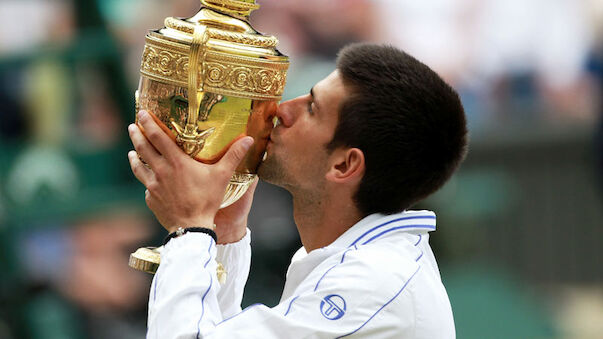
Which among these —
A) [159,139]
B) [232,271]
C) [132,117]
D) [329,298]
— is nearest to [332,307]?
[329,298]

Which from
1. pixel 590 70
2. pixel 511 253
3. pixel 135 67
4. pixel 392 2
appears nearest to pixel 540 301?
pixel 511 253

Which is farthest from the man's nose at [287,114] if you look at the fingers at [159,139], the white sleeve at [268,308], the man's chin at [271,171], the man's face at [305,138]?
Result: the white sleeve at [268,308]

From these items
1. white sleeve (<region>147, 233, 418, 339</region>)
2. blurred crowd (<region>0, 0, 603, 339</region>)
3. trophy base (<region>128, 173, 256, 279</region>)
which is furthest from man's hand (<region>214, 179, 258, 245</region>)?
blurred crowd (<region>0, 0, 603, 339</region>)

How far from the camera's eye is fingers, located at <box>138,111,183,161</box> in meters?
2.47

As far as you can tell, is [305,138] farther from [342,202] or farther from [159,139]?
[159,139]

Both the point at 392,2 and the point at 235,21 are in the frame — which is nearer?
the point at 235,21

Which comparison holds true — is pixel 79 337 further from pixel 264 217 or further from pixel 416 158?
pixel 416 158

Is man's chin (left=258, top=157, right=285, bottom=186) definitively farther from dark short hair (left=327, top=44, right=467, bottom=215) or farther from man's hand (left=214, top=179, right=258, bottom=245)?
man's hand (left=214, top=179, right=258, bottom=245)

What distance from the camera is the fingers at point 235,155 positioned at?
251cm

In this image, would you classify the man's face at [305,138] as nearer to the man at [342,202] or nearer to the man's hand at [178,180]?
the man at [342,202]

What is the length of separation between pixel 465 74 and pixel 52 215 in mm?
3859

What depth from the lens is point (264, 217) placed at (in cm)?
659

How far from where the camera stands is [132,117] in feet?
19.7

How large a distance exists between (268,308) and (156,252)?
480mm
